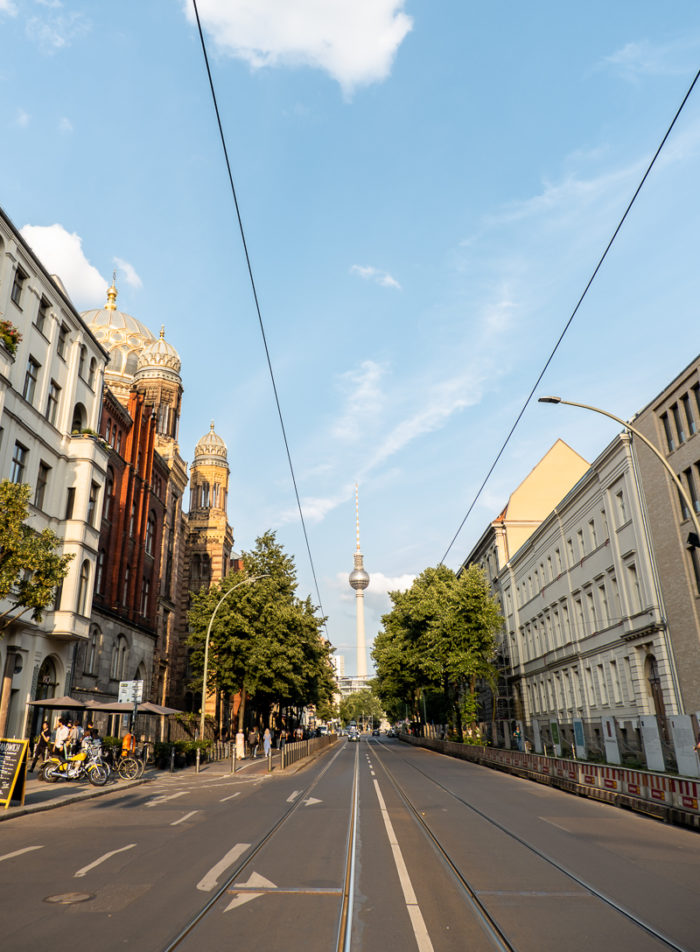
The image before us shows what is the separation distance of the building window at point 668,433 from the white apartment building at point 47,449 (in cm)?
2504

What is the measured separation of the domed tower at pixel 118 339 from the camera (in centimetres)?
6406

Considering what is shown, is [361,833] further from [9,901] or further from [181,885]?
[9,901]

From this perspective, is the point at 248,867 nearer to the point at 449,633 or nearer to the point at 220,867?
the point at 220,867

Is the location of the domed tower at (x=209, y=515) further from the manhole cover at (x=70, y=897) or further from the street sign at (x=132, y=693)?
the manhole cover at (x=70, y=897)

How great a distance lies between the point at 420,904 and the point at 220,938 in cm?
A: 221

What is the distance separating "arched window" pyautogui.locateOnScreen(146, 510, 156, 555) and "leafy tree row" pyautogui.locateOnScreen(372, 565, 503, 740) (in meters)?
20.1

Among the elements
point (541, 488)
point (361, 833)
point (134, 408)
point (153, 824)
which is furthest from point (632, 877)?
point (541, 488)

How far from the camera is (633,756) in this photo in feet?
81.3

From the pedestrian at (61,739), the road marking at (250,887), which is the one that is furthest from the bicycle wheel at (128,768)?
the road marking at (250,887)

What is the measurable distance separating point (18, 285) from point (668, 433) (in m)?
27.4

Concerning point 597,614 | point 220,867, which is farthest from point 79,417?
point 220,867

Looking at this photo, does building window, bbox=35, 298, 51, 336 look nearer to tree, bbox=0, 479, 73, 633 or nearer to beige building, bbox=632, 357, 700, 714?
tree, bbox=0, 479, 73, 633

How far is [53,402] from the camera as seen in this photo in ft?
105

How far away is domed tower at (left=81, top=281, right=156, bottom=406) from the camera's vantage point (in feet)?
210
